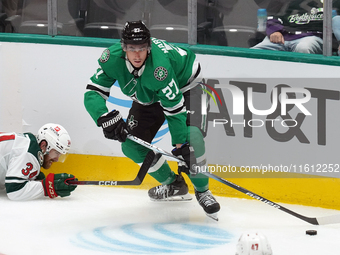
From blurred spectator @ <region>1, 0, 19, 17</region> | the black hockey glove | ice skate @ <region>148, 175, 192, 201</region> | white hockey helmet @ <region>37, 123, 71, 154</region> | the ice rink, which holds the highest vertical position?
blurred spectator @ <region>1, 0, 19, 17</region>

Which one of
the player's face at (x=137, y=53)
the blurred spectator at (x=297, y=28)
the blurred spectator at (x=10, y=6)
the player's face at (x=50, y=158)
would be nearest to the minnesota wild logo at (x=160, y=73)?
the player's face at (x=137, y=53)

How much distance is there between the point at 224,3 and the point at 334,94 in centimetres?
106

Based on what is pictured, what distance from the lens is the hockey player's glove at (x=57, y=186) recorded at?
3965mm

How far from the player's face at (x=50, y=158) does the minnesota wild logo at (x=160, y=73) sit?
1.33 m

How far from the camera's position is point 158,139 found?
4.23 meters

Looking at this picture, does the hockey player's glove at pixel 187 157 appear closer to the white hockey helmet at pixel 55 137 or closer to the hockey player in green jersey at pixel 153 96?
the hockey player in green jersey at pixel 153 96

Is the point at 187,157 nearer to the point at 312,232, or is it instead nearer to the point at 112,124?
the point at 112,124

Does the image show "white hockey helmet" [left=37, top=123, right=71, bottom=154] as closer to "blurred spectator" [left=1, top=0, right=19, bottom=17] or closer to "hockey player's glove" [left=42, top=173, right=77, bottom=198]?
"hockey player's glove" [left=42, top=173, right=77, bottom=198]

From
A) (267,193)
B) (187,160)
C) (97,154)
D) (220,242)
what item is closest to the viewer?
(220,242)

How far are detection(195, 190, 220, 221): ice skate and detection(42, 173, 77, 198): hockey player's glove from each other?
1.02 meters

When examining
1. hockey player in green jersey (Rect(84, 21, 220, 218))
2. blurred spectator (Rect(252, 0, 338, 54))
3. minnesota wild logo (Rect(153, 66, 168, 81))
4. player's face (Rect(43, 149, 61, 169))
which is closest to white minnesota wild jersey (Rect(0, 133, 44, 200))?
player's face (Rect(43, 149, 61, 169))

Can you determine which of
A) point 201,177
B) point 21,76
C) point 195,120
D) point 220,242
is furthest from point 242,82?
point 21,76

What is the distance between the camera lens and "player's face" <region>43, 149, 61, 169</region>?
4.16 metres

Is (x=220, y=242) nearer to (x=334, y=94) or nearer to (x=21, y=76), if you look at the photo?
(x=334, y=94)
